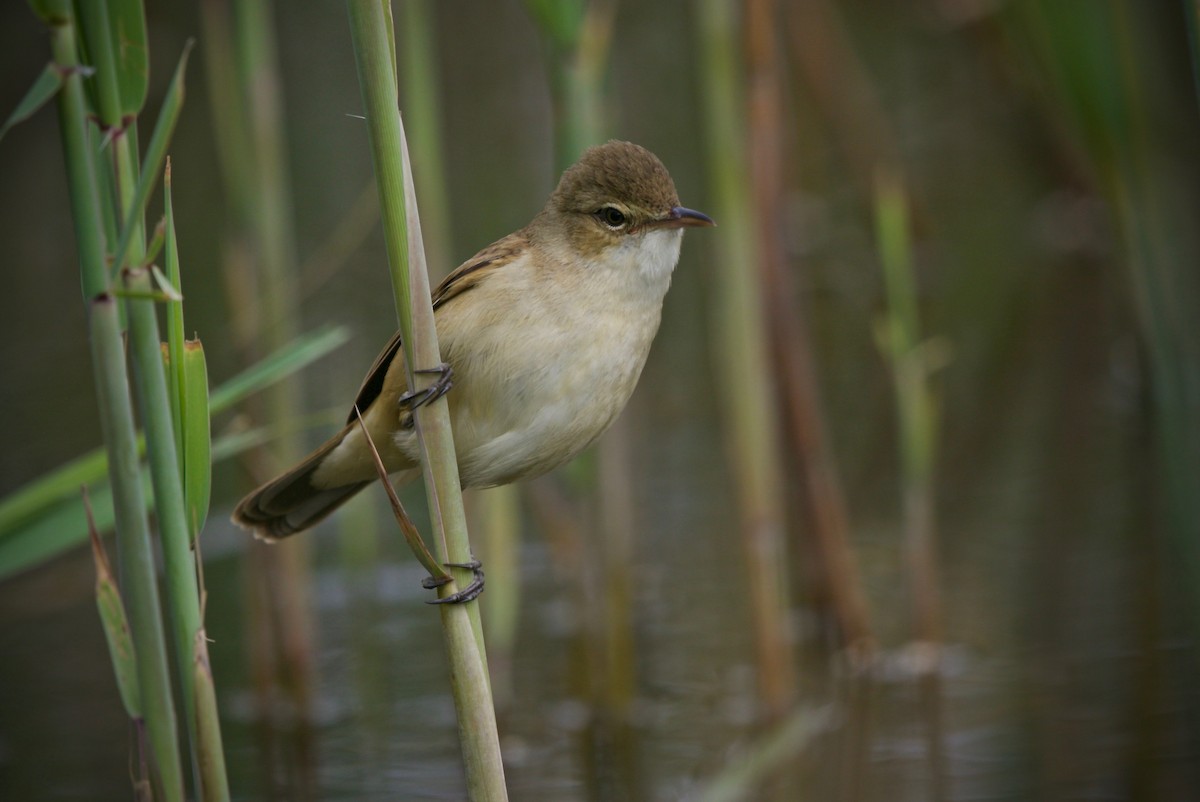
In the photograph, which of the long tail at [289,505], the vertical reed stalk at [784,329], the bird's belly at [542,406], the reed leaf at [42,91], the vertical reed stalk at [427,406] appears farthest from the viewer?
the vertical reed stalk at [784,329]

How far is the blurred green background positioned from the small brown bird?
32 cm

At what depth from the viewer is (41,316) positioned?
6.30m

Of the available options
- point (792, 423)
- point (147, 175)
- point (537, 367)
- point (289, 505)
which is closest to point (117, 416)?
point (147, 175)

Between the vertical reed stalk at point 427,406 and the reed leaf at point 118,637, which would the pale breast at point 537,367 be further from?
the reed leaf at point 118,637

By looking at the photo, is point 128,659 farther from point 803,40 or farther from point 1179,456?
point 803,40

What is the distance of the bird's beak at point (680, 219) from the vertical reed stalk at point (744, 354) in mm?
822

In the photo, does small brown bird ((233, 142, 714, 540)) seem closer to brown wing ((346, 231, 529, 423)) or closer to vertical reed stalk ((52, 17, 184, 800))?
brown wing ((346, 231, 529, 423))

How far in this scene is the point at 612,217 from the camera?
237cm

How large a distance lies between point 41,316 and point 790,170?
346 cm

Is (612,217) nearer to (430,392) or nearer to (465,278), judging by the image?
(465,278)

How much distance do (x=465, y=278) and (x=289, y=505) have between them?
585 mm

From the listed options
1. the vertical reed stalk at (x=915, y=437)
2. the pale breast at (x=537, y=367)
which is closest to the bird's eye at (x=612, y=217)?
the pale breast at (x=537, y=367)

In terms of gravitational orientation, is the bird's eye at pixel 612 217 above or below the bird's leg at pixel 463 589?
above

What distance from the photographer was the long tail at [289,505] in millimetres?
2539
